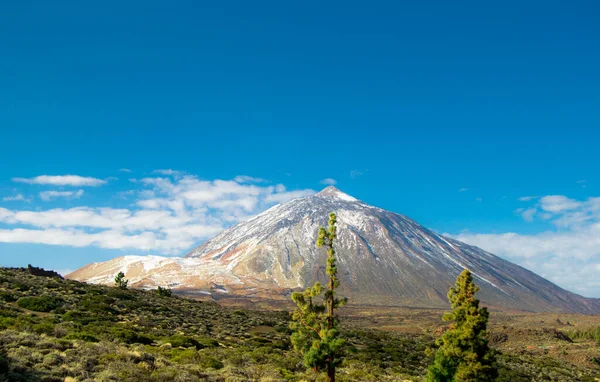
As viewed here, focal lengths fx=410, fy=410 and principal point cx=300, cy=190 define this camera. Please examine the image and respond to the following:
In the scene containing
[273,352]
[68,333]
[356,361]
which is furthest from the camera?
[356,361]

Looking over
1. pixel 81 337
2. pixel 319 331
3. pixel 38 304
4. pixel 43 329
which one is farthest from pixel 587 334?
pixel 43 329

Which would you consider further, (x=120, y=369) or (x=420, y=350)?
(x=420, y=350)

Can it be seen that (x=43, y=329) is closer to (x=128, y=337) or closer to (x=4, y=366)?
(x=128, y=337)

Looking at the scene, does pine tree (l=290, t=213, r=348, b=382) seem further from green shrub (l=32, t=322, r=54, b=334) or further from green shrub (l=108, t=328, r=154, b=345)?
green shrub (l=32, t=322, r=54, b=334)

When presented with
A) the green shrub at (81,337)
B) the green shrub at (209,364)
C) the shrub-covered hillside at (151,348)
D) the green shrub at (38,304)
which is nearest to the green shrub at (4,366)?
the shrub-covered hillside at (151,348)

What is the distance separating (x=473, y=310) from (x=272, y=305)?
498 feet

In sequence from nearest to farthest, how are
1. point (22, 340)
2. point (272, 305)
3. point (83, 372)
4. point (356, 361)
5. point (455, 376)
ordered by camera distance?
1. point (83, 372)
2. point (22, 340)
3. point (455, 376)
4. point (356, 361)
5. point (272, 305)

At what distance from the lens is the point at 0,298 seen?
35.0 metres

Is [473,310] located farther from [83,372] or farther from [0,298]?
[0,298]

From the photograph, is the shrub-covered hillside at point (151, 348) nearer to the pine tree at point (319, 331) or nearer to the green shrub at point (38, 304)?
the green shrub at point (38, 304)

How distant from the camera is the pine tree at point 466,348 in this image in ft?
85.5

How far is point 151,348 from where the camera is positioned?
24562 millimetres

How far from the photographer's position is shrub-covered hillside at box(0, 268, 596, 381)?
53.2ft

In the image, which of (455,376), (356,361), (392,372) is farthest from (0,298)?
(455,376)
